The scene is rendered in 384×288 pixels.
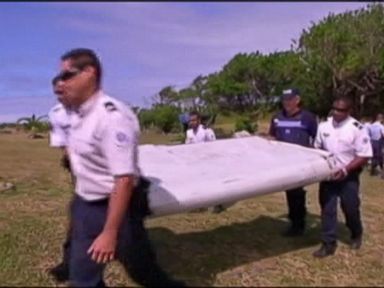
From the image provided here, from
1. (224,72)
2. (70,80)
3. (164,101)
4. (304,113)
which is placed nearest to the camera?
(70,80)

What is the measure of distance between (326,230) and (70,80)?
344 cm

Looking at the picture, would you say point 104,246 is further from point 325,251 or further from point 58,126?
point 325,251

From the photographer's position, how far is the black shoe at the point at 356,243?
669 centimetres

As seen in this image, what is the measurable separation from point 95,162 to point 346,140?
126 inches

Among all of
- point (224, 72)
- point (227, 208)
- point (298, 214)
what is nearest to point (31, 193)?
point (227, 208)

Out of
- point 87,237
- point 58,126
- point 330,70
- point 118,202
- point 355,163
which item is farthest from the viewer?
point 330,70

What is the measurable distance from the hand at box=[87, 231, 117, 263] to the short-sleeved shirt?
11.6 feet

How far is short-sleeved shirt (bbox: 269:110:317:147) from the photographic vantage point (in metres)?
6.80

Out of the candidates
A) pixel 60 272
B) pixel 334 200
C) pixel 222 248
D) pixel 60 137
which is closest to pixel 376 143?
pixel 334 200

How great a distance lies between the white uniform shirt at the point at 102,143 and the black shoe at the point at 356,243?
3.58m

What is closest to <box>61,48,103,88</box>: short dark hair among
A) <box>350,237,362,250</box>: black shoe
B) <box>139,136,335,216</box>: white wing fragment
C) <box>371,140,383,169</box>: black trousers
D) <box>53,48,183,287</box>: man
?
<box>53,48,183,287</box>: man

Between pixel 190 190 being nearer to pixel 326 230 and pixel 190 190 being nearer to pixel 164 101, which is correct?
pixel 326 230

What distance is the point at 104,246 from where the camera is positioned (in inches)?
138

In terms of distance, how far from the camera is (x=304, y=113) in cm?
687
